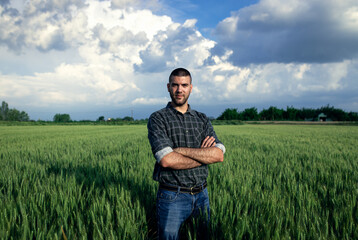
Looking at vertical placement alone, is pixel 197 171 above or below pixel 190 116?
below

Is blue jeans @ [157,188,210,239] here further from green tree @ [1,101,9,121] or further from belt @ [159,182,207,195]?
green tree @ [1,101,9,121]

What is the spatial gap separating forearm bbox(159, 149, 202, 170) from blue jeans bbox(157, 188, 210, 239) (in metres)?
0.25

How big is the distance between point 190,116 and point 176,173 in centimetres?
62

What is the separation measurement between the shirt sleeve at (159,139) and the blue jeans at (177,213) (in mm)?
384

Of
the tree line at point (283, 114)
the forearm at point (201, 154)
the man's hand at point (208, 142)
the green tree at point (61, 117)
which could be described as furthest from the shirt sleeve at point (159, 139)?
the green tree at point (61, 117)

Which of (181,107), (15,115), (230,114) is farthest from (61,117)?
(181,107)

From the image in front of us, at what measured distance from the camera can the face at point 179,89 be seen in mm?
2170

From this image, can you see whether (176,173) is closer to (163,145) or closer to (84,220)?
(163,145)

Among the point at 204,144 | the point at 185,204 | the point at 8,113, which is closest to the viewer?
the point at 185,204

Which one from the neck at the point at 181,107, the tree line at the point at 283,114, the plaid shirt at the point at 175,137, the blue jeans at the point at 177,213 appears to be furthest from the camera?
the tree line at the point at 283,114

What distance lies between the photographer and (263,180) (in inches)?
165

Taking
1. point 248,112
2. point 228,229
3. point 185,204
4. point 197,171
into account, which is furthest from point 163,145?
point 248,112

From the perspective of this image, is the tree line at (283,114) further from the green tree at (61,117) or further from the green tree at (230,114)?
the green tree at (61,117)

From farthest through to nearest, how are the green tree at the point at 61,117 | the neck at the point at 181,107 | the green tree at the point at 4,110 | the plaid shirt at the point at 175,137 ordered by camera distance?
the green tree at the point at 61,117 < the green tree at the point at 4,110 < the neck at the point at 181,107 < the plaid shirt at the point at 175,137
